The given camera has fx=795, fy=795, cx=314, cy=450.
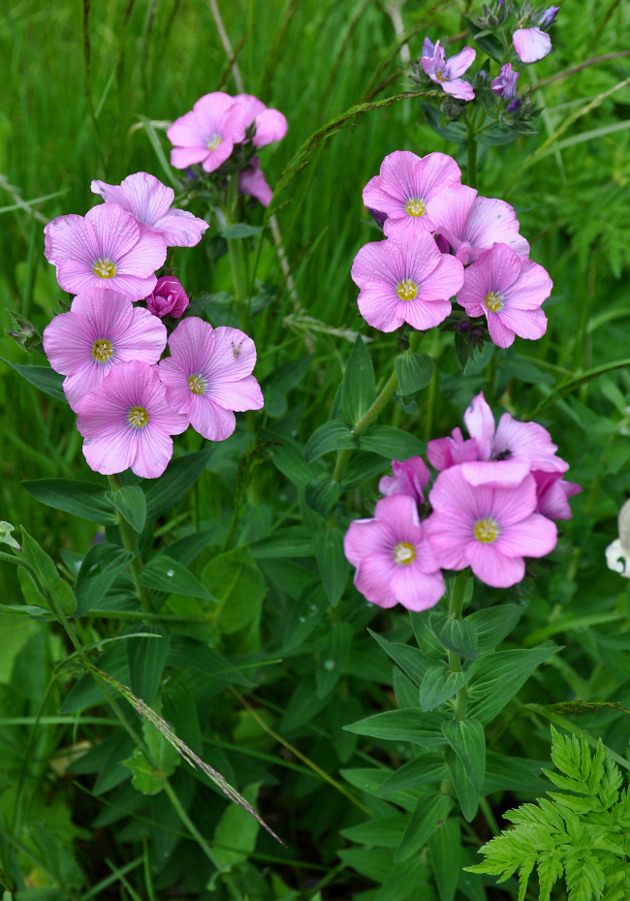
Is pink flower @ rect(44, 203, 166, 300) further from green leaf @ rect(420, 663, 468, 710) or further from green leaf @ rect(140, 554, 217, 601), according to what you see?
green leaf @ rect(420, 663, 468, 710)

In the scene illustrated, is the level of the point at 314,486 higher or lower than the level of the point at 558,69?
lower

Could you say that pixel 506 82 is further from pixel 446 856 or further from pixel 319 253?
pixel 446 856

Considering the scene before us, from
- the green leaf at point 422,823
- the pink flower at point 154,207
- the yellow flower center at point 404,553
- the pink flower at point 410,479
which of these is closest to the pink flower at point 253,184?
the pink flower at point 154,207

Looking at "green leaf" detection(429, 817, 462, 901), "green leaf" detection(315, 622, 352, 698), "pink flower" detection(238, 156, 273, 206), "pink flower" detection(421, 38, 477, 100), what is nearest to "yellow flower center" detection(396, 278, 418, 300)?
"pink flower" detection(421, 38, 477, 100)

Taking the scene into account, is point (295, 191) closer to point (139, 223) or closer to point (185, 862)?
point (139, 223)

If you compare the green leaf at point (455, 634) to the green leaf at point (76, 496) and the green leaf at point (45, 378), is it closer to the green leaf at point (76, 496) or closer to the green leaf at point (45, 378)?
the green leaf at point (76, 496)

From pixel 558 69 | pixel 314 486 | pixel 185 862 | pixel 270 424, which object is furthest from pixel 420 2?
pixel 185 862
